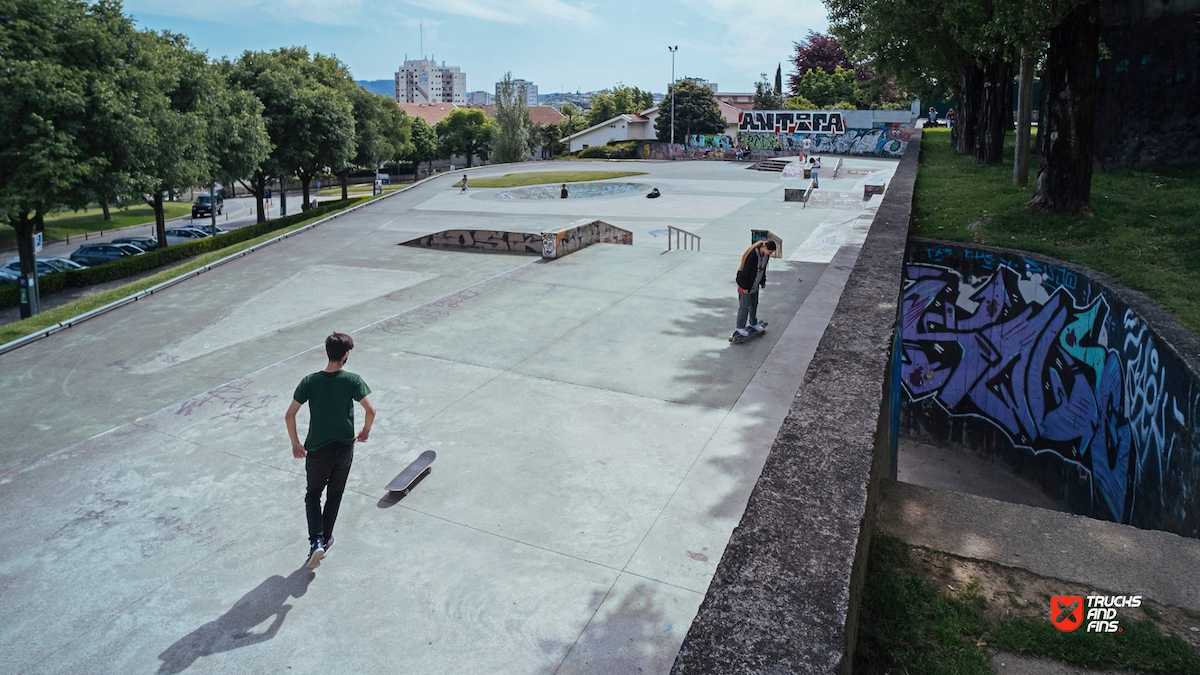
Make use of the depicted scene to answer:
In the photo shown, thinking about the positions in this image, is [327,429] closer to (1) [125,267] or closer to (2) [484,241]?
(2) [484,241]

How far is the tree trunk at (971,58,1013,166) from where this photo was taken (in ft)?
80.7

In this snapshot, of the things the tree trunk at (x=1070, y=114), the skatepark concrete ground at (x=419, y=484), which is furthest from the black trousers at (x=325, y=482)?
the tree trunk at (x=1070, y=114)

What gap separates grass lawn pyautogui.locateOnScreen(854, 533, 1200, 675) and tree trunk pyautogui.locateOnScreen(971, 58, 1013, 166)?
80.5 ft

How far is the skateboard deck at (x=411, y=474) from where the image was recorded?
22.7 feet

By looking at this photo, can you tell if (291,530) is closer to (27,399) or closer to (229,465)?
(229,465)

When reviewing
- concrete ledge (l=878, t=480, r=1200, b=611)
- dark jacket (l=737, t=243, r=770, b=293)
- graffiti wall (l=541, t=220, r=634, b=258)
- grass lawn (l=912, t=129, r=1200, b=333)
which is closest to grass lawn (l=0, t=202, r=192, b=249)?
graffiti wall (l=541, t=220, r=634, b=258)

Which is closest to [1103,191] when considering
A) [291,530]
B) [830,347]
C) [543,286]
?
[543,286]

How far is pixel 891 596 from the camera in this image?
155 inches

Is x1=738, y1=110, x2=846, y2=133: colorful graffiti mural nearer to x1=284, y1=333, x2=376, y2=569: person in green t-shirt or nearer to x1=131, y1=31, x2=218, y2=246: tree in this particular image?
x1=131, y1=31, x2=218, y2=246: tree

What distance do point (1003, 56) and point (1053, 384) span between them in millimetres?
11338

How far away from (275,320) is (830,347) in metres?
12.3

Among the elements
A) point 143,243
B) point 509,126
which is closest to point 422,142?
point 509,126

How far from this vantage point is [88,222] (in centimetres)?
4662

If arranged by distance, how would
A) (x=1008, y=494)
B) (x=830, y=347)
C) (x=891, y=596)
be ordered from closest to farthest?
(x=891, y=596), (x=830, y=347), (x=1008, y=494)
